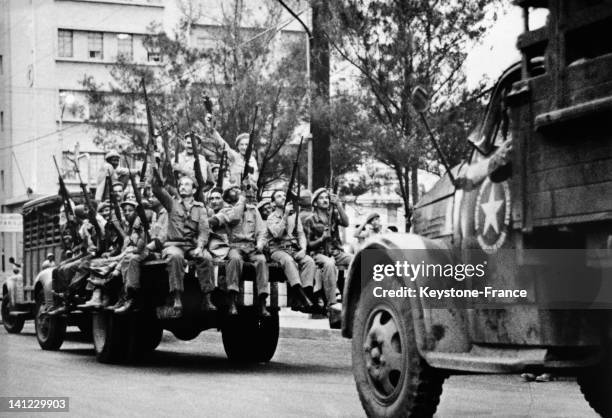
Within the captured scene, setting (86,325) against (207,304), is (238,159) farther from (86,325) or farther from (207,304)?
(207,304)

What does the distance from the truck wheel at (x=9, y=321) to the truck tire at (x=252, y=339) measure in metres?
7.77

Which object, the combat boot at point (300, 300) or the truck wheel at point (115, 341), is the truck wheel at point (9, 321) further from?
the combat boot at point (300, 300)

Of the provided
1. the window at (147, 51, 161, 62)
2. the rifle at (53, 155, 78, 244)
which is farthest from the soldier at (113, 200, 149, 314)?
the window at (147, 51, 161, 62)

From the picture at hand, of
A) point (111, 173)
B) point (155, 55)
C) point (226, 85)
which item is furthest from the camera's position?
point (155, 55)

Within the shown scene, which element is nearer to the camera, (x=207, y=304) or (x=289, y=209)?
(x=207, y=304)

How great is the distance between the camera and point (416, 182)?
20016 mm

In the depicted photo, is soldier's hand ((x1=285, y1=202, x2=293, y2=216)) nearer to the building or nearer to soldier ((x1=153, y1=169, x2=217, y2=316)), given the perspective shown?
soldier ((x1=153, y1=169, x2=217, y2=316))

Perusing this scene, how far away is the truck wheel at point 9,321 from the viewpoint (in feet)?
71.0

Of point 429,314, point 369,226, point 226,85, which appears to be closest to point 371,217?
point 369,226

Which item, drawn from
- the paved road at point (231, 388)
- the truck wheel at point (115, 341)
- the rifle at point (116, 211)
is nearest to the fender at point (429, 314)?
the paved road at point (231, 388)

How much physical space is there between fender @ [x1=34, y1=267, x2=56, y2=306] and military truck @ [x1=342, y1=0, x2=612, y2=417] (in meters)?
9.82

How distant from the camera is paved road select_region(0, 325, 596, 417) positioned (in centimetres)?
964

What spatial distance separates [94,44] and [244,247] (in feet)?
107

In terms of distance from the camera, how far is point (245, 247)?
13.6 m
